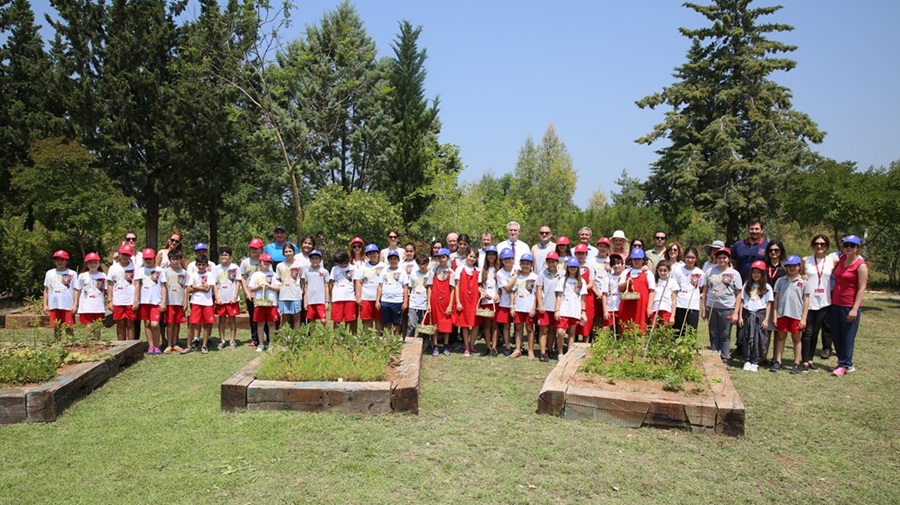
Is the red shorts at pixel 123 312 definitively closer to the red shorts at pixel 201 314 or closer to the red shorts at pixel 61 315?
the red shorts at pixel 61 315

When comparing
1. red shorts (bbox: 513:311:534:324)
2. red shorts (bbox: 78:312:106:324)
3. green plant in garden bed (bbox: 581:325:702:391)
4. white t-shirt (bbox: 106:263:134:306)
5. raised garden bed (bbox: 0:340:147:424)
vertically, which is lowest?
raised garden bed (bbox: 0:340:147:424)

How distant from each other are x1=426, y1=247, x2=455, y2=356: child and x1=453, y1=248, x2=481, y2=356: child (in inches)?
3.9

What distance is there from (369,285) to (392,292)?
38 centimetres

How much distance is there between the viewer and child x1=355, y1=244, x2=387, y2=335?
9.20 meters

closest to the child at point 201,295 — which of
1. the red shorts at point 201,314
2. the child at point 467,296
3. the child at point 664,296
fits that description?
the red shorts at point 201,314

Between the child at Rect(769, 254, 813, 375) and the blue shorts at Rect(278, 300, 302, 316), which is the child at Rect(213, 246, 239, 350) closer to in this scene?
the blue shorts at Rect(278, 300, 302, 316)

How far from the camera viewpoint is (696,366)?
22.8 ft

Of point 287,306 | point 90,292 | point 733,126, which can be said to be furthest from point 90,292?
point 733,126

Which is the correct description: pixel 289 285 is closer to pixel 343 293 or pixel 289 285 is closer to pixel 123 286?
pixel 343 293

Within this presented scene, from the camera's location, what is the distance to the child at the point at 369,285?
362 inches

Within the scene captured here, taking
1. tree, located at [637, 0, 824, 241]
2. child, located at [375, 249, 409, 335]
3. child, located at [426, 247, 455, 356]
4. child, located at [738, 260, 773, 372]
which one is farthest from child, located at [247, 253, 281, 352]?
tree, located at [637, 0, 824, 241]

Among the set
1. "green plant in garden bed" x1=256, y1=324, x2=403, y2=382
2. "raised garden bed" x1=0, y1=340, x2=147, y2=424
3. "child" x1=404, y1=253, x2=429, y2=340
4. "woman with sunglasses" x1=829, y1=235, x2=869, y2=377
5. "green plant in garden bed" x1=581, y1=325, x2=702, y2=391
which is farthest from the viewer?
"child" x1=404, y1=253, x2=429, y2=340

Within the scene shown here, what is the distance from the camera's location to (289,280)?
9109 millimetres

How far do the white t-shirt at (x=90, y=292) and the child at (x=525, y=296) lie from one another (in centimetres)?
598
